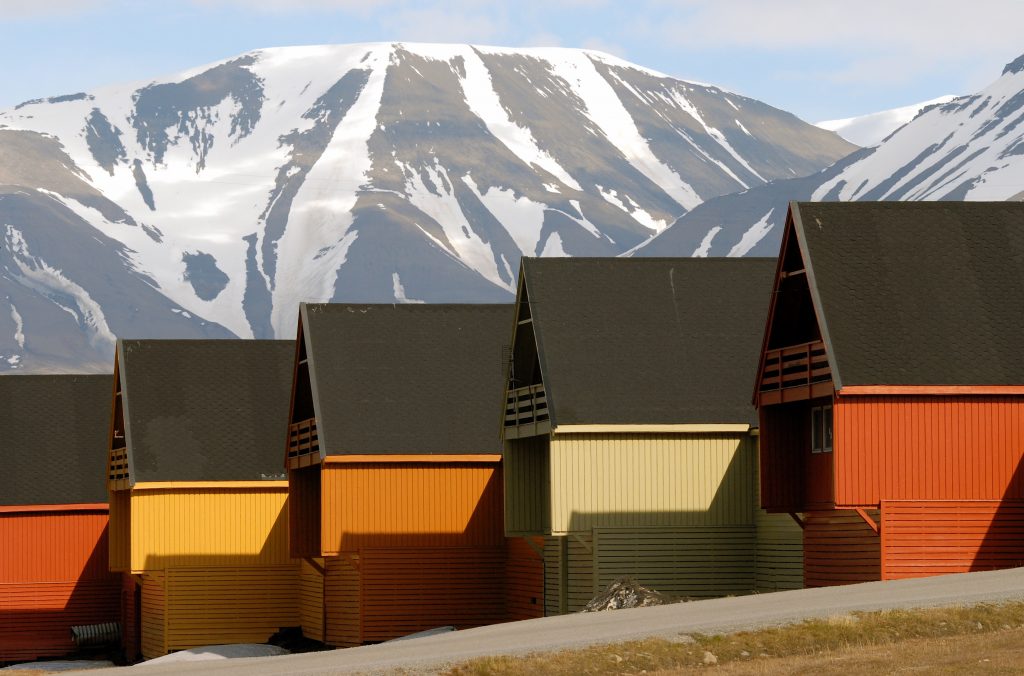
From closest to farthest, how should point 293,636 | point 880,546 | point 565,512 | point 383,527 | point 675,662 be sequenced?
point 675,662
point 880,546
point 565,512
point 383,527
point 293,636

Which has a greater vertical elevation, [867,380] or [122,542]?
[867,380]

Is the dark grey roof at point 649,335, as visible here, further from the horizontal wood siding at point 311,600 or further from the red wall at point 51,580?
the red wall at point 51,580

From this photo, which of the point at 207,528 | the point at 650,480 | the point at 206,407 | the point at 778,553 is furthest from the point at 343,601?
the point at 778,553

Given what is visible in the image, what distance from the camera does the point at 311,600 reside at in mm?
55031

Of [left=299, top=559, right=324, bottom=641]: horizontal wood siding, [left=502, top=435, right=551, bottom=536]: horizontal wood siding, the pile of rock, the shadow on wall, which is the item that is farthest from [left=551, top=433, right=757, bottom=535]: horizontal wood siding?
the shadow on wall

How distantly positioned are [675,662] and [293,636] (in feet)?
95.5

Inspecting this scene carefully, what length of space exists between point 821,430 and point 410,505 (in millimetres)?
13663

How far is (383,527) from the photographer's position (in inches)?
1977

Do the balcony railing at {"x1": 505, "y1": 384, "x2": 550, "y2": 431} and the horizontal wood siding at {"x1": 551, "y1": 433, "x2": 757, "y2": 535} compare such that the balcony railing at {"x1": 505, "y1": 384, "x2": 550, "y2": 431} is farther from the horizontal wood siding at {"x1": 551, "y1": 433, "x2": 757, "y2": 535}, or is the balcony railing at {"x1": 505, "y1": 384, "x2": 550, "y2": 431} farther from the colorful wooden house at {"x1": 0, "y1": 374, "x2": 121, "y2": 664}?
the colorful wooden house at {"x1": 0, "y1": 374, "x2": 121, "y2": 664}

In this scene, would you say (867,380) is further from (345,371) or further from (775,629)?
(345,371)

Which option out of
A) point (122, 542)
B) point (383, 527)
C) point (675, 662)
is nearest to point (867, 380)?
point (675, 662)

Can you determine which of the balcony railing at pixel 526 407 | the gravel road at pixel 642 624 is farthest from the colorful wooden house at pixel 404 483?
the gravel road at pixel 642 624

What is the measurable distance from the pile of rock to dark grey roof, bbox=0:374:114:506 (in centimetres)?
2596

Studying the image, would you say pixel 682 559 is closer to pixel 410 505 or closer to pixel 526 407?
pixel 526 407
